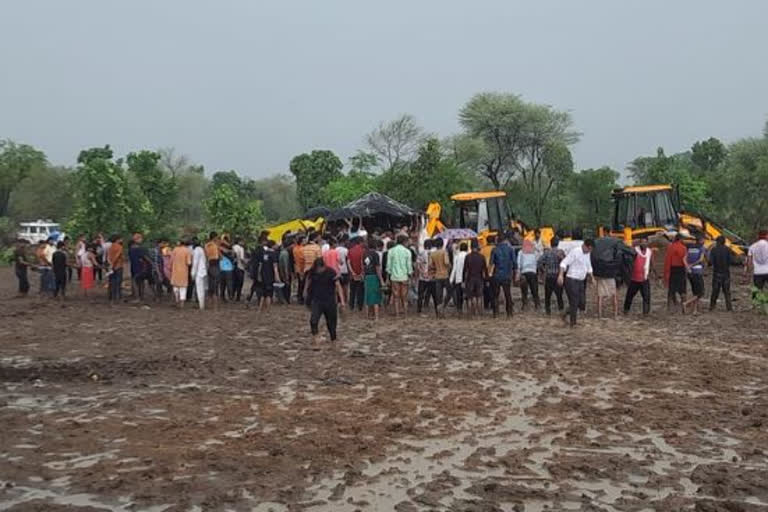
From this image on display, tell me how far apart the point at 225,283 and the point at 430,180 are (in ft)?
67.3

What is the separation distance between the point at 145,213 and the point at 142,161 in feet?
22.8

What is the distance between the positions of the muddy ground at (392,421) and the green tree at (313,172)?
47640 millimetres

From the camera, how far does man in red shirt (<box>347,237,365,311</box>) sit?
16.6 meters

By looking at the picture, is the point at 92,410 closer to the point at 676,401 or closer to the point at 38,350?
the point at 38,350

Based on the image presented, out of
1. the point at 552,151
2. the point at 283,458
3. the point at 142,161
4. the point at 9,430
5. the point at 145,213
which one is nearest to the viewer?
the point at 283,458

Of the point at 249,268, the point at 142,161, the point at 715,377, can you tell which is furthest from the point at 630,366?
the point at 142,161

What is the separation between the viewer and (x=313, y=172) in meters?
61.3

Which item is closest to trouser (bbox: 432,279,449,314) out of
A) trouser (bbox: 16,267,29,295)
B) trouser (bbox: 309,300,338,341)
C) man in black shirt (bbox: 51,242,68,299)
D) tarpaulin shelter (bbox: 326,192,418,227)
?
trouser (bbox: 309,300,338,341)

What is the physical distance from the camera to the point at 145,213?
31.1 meters

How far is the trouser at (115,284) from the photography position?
19.2 meters

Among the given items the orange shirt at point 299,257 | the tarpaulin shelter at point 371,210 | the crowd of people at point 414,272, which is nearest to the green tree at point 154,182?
the tarpaulin shelter at point 371,210

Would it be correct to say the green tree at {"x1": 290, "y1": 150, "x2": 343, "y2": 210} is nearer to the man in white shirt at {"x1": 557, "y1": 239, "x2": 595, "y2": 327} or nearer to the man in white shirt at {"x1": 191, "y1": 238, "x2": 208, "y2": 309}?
the man in white shirt at {"x1": 191, "y1": 238, "x2": 208, "y2": 309}

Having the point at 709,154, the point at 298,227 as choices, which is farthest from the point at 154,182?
the point at 709,154

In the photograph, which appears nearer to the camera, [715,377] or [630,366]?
[715,377]
